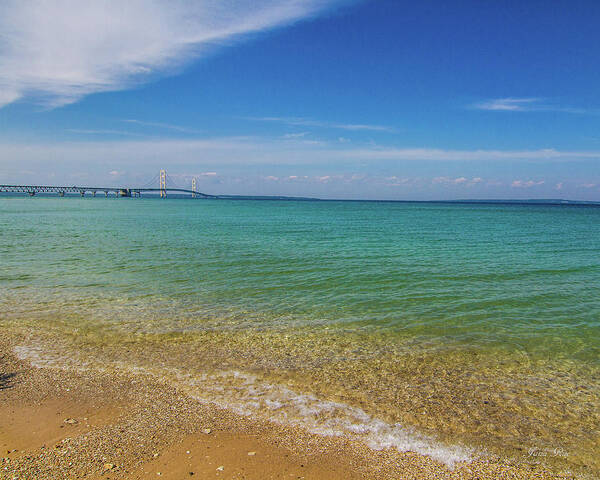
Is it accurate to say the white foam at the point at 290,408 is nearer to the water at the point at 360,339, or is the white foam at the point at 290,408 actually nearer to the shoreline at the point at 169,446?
the water at the point at 360,339

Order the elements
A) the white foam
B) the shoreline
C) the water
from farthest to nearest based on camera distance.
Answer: the water < the white foam < the shoreline

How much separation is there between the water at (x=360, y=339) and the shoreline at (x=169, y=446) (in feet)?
1.15

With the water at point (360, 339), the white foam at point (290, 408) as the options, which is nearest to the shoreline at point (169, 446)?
the white foam at point (290, 408)

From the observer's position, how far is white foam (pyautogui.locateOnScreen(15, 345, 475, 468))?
614 cm

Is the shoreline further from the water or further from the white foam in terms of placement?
the water

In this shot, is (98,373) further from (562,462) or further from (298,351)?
(562,462)

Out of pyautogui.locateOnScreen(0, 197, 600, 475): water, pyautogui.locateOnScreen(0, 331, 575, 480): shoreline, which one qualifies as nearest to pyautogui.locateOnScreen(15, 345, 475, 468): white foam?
pyautogui.locateOnScreen(0, 197, 600, 475): water

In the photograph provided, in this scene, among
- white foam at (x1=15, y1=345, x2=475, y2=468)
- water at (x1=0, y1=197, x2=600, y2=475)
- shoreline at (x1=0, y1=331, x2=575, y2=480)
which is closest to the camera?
shoreline at (x1=0, y1=331, x2=575, y2=480)

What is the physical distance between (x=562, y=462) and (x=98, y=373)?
28.1 feet

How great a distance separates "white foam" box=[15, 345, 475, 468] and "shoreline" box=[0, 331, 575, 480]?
0.56 ft

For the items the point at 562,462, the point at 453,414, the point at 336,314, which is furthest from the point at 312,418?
the point at 336,314

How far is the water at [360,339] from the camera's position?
6.90m

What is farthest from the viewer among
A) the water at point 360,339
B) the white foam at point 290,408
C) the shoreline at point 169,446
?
the water at point 360,339

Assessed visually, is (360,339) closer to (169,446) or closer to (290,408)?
(290,408)
